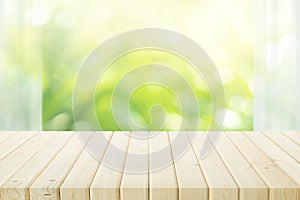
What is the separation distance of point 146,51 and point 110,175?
236 cm

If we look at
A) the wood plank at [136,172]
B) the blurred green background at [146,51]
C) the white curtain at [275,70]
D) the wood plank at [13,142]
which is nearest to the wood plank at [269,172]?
the wood plank at [136,172]

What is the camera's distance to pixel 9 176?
1.47m

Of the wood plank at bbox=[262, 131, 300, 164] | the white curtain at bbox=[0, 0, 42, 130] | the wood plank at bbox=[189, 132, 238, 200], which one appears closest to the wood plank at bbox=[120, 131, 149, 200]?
the wood plank at bbox=[189, 132, 238, 200]

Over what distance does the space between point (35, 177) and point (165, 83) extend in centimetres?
240

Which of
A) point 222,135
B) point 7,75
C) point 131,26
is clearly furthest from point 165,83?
point 222,135

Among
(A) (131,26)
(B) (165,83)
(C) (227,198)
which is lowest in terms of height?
(C) (227,198)

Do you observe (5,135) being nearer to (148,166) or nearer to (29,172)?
(29,172)

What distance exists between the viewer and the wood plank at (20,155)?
5.00 ft

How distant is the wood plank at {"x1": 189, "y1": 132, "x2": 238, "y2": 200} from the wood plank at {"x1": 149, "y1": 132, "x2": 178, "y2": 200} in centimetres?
9

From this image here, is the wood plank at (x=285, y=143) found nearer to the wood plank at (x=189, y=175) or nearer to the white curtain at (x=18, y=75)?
the wood plank at (x=189, y=175)

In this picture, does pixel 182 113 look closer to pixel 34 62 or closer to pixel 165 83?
pixel 165 83

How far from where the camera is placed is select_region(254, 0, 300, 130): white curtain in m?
3.10

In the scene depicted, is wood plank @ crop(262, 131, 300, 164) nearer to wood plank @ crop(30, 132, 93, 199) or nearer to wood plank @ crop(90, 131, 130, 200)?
wood plank @ crop(90, 131, 130, 200)

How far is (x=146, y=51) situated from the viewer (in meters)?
3.78
